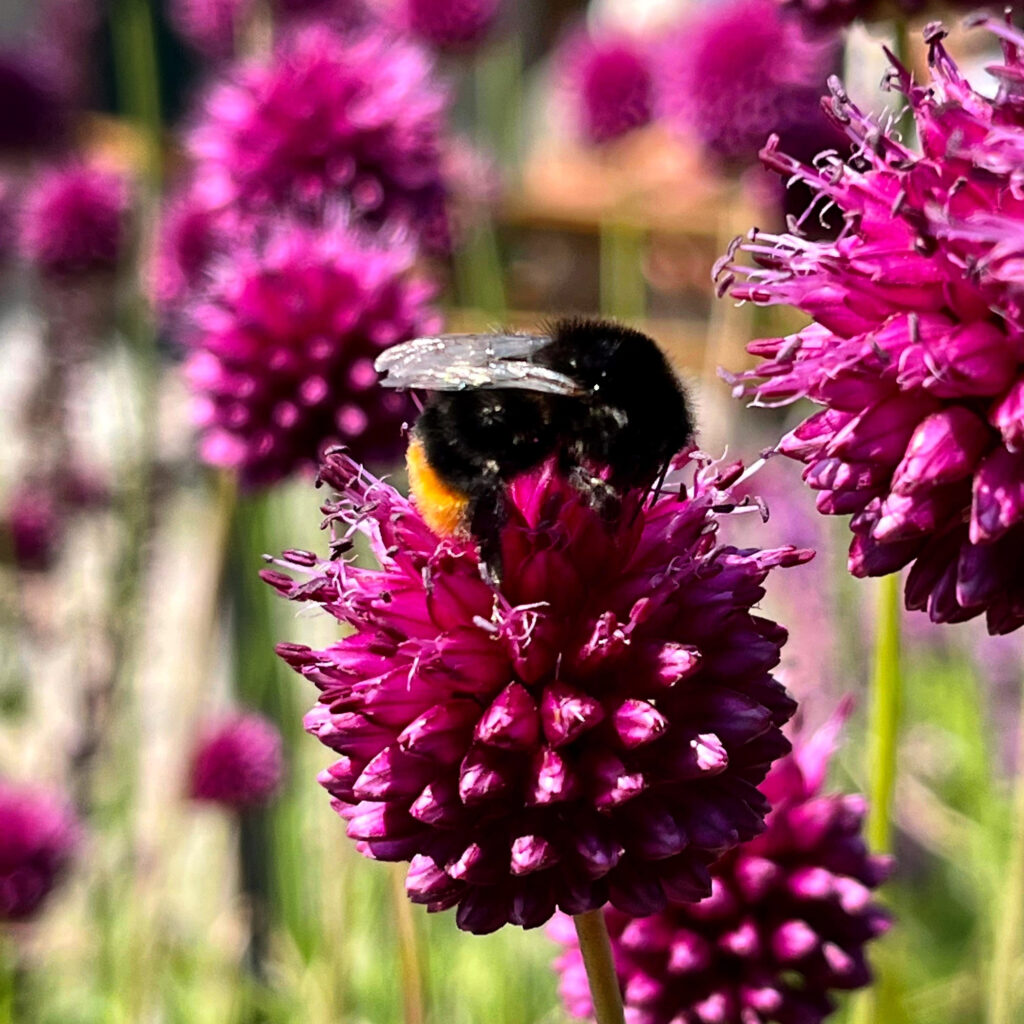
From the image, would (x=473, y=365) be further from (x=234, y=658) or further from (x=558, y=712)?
(x=234, y=658)

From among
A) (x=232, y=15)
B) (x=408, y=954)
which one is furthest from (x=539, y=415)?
(x=232, y=15)

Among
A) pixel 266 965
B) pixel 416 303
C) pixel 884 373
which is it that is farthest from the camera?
pixel 266 965

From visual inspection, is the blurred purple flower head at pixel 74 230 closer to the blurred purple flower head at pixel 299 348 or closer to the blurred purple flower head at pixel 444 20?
the blurred purple flower head at pixel 444 20

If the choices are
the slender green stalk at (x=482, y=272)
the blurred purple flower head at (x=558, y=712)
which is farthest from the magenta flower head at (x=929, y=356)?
the slender green stalk at (x=482, y=272)

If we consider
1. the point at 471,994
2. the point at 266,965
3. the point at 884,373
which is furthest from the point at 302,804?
the point at 884,373

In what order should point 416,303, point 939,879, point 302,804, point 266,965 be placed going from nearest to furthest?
point 416,303, point 266,965, point 302,804, point 939,879

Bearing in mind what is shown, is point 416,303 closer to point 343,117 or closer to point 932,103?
point 343,117
